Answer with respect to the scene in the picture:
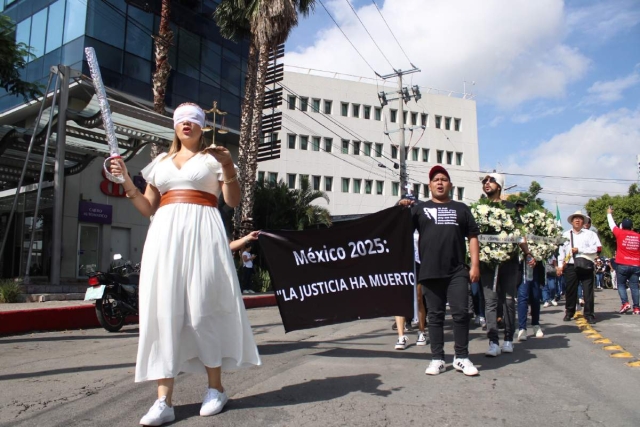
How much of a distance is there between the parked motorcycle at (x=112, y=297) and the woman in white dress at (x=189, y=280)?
5.63 metres

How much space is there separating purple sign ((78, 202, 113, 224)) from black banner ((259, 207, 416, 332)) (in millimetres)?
18225

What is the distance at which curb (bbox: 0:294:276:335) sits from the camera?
8.43 m

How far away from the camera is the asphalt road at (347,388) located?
3.58 m

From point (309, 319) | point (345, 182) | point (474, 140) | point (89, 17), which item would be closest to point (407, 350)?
point (309, 319)

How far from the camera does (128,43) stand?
21125mm

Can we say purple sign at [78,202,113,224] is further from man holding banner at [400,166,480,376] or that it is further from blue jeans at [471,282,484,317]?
man holding banner at [400,166,480,376]

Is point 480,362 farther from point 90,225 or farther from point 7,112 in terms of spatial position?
point 7,112

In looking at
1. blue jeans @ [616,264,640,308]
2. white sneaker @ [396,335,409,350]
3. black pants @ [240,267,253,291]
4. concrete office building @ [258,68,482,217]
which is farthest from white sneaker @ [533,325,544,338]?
concrete office building @ [258,68,482,217]

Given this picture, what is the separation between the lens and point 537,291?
8.00m

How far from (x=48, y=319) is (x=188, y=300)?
6.67m

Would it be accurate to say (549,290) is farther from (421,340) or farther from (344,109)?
(344,109)

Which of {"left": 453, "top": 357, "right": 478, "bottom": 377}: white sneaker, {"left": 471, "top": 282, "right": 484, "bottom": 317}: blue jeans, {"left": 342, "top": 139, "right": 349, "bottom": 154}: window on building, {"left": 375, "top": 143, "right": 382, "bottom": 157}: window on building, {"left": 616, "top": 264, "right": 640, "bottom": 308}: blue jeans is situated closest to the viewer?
{"left": 453, "top": 357, "right": 478, "bottom": 377}: white sneaker

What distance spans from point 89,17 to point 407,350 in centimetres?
1862

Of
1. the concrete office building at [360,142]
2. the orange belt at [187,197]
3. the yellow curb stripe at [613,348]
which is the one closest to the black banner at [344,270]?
the orange belt at [187,197]
